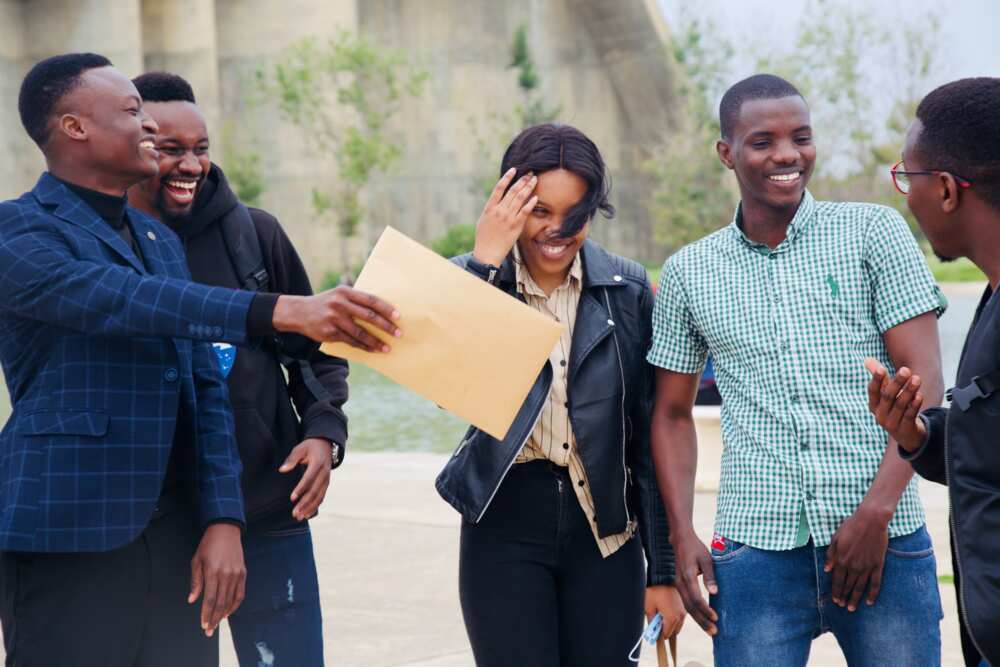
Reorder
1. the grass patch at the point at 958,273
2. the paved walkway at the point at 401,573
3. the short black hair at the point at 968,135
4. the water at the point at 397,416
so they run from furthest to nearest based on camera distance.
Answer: the grass patch at the point at 958,273
the water at the point at 397,416
the paved walkway at the point at 401,573
the short black hair at the point at 968,135

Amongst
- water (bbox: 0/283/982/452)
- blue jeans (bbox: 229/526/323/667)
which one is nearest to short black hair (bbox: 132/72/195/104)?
blue jeans (bbox: 229/526/323/667)

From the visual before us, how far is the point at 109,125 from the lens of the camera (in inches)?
125

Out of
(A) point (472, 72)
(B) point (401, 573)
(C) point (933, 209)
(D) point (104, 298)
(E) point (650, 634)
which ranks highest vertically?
(A) point (472, 72)

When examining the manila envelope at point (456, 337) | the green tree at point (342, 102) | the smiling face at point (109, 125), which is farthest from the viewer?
the green tree at point (342, 102)

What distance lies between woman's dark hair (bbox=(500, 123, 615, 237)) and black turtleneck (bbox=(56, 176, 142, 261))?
0.95 metres

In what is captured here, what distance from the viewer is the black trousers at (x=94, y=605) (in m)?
2.94

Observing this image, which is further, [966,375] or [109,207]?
[109,207]

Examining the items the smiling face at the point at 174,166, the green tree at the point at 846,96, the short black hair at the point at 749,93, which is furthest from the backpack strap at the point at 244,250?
the green tree at the point at 846,96

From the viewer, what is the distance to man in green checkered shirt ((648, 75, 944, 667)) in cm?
322

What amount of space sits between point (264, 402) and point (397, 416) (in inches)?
566

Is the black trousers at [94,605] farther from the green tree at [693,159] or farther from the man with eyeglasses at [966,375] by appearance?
the green tree at [693,159]

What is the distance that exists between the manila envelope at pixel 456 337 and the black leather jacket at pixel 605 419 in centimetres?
33

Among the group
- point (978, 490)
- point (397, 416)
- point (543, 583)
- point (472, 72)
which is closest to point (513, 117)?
point (472, 72)

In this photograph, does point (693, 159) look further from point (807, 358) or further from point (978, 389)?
point (978, 389)
